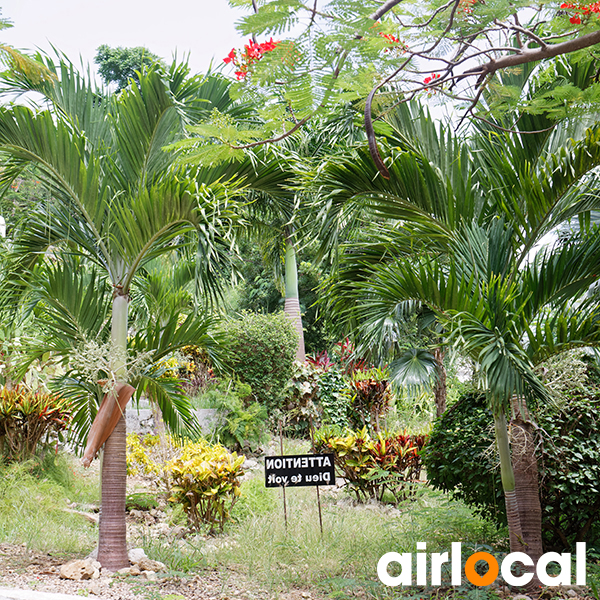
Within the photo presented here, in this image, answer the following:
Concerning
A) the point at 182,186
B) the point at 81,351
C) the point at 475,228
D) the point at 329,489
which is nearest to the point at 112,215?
the point at 182,186

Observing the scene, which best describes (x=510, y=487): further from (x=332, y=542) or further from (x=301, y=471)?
(x=301, y=471)

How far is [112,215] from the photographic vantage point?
4.49m

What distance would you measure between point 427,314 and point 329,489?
3820 millimetres

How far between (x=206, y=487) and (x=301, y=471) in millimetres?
1130

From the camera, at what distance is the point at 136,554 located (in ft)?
14.9

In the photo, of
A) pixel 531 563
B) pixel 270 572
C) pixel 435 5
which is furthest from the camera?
pixel 270 572

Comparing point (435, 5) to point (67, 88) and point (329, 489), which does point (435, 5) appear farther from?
point (329, 489)

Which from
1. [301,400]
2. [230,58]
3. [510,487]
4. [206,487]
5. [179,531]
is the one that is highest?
[230,58]

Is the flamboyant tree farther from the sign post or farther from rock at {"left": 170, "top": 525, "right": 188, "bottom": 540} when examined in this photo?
rock at {"left": 170, "top": 525, "right": 188, "bottom": 540}

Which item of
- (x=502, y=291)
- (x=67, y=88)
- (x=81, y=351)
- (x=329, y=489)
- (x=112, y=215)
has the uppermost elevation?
(x=67, y=88)

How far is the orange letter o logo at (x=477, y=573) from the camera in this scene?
12.6 ft

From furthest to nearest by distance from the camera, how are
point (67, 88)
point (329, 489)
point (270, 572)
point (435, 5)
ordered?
point (329, 489), point (67, 88), point (270, 572), point (435, 5)

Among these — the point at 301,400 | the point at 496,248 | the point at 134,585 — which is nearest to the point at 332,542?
the point at 134,585

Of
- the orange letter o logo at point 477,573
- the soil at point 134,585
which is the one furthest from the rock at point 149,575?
the orange letter o logo at point 477,573
